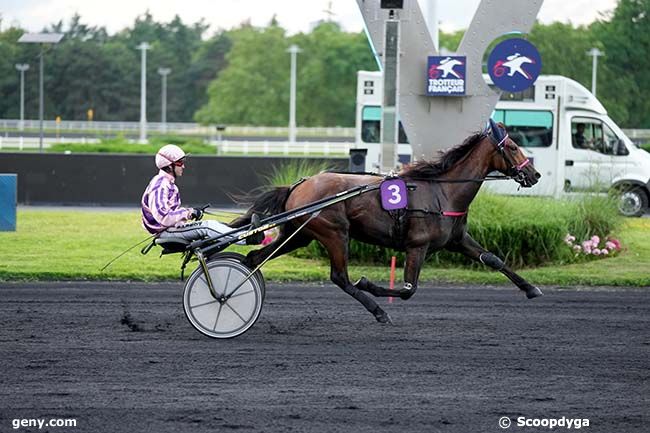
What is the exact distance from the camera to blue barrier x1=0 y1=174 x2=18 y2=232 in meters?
15.8

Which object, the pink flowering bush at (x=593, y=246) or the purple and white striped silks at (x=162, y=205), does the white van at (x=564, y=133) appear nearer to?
the pink flowering bush at (x=593, y=246)

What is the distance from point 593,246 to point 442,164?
573cm

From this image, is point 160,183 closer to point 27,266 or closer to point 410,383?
point 410,383

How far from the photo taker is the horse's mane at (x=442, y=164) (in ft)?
29.6

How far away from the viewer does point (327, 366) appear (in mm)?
7492

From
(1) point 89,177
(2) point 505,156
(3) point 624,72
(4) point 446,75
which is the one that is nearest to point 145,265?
(4) point 446,75

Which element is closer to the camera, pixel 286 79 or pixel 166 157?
pixel 166 157

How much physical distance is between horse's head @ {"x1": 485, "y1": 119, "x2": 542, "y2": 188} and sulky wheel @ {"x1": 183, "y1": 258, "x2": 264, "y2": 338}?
2266mm

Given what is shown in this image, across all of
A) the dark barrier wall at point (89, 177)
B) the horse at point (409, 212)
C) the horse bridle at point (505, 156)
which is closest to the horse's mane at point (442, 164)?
the horse at point (409, 212)

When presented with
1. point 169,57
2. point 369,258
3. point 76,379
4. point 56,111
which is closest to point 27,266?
point 369,258

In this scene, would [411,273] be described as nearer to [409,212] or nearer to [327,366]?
[409,212]

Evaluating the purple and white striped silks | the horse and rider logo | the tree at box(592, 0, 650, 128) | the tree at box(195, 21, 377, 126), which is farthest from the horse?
the tree at box(195, 21, 377, 126)

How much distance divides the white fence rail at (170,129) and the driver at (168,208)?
44639 millimetres

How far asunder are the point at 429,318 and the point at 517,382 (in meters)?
2.62
